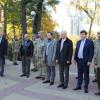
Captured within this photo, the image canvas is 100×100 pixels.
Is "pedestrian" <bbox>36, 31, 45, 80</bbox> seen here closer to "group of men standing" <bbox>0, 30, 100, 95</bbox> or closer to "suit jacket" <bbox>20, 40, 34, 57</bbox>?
"group of men standing" <bbox>0, 30, 100, 95</bbox>

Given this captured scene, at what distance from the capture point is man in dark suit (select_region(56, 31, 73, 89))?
11742mm

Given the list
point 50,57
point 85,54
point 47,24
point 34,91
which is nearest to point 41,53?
point 50,57

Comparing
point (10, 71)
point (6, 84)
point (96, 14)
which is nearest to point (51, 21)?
point (96, 14)

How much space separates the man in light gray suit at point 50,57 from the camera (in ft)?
41.1

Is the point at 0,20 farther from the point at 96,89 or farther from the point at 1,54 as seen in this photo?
the point at 96,89

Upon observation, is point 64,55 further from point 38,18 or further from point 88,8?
point 88,8

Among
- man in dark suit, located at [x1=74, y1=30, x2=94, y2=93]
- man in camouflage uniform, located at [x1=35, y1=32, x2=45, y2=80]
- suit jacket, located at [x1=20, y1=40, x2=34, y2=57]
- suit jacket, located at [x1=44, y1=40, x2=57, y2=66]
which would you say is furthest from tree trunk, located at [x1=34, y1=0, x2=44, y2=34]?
man in dark suit, located at [x1=74, y1=30, x2=94, y2=93]

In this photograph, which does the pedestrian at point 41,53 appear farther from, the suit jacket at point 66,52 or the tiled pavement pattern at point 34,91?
the suit jacket at point 66,52

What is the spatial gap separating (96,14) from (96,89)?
3436 centimetres

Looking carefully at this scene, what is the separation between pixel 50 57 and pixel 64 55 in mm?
1025

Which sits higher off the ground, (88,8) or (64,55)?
(88,8)

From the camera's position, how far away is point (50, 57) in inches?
498

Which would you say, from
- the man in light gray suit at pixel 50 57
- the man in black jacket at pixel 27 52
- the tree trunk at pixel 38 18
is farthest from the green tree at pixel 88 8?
the man in light gray suit at pixel 50 57

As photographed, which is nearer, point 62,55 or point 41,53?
point 62,55
